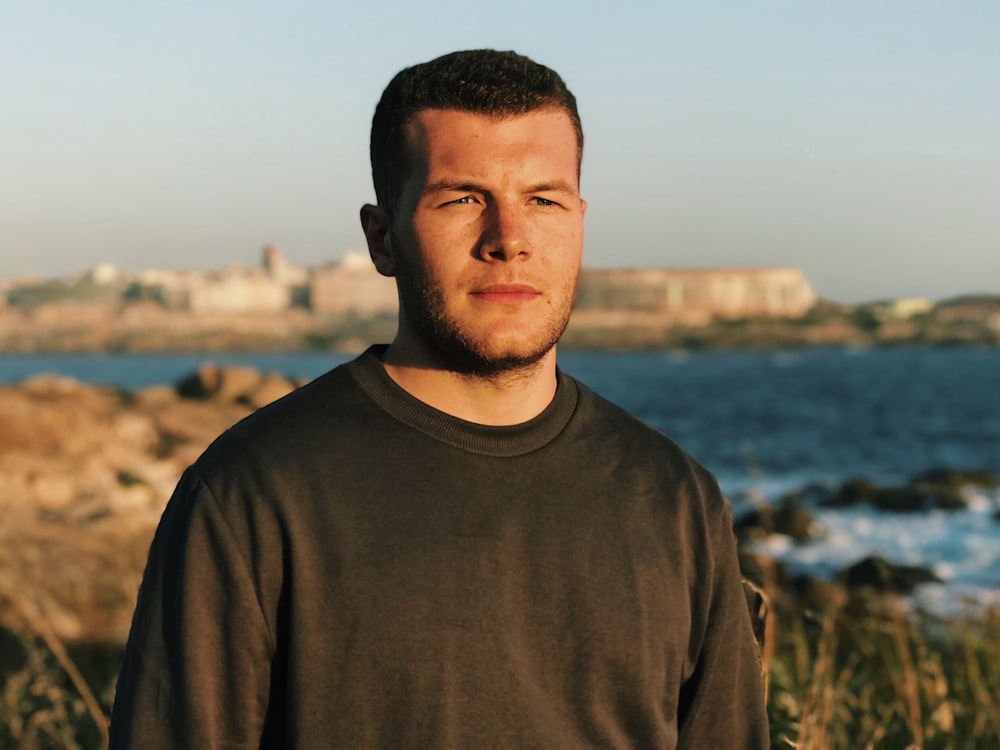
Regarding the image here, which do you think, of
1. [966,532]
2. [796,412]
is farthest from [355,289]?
[966,532]

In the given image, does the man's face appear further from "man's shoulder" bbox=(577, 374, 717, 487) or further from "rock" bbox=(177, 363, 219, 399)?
"rock" bbox=(177, 363, 219, 399)

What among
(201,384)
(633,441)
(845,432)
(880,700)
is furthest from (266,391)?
(845,432)

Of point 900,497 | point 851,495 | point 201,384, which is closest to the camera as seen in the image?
point 900,497

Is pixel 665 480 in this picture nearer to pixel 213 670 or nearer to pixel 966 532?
pixel 213 670

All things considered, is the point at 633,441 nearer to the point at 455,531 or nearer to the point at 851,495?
the point at 455,531

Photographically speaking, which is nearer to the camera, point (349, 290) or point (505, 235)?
point (505, 235)

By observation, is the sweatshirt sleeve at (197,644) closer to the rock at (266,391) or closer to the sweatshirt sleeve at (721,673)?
the sweatshirt sleeve at (721,673)

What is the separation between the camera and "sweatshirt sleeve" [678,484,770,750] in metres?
2.53

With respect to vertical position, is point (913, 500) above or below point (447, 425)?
below

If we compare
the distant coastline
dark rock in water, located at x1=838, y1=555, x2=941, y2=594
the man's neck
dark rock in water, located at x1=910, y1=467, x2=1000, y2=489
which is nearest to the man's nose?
the man's neck

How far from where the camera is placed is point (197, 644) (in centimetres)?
208

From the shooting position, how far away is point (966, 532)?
65.5 feet

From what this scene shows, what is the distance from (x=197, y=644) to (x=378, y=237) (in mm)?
939

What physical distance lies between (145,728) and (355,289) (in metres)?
150
